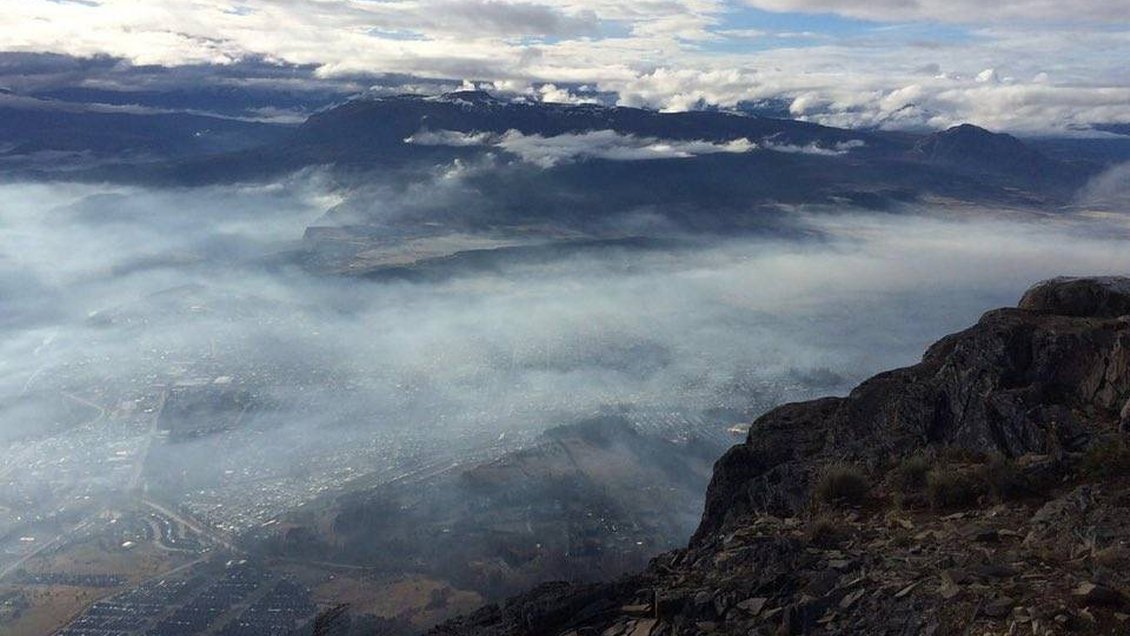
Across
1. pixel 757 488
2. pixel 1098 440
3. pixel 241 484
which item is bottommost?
pixel 241 484

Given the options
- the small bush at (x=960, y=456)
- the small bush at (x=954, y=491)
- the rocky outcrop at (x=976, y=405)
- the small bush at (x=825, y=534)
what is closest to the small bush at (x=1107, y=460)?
the rocky outcrop at (x=976, y=405)

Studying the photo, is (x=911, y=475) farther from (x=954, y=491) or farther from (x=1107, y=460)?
(x=1107, y=460)

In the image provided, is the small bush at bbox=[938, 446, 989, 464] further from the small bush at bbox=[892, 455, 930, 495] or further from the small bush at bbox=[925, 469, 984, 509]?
the small bush at bbox=[925, 469, 984, 509]

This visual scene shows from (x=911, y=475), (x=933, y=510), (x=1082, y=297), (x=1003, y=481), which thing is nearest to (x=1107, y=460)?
(x=1003, y=481)

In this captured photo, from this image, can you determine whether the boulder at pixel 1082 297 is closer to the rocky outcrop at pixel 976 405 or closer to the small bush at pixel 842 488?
the rocky outcrop at pixel 976 405

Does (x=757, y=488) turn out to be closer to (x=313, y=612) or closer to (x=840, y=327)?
(x=313, y=612)

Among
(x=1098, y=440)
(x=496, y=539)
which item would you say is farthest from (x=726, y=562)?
(x=496, y=539)
